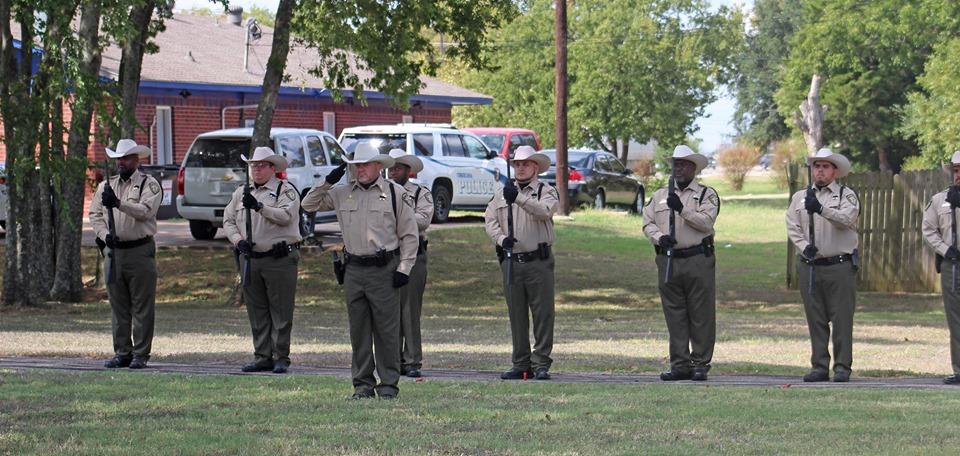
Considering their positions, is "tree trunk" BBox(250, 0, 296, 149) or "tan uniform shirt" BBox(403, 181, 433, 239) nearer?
"tan uniform shirt" BBox(403, 181, 433, 239)

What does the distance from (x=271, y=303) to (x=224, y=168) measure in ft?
37.5

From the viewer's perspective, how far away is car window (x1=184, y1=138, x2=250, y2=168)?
23469 millimetres

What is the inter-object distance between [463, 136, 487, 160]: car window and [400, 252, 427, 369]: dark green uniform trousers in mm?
16615

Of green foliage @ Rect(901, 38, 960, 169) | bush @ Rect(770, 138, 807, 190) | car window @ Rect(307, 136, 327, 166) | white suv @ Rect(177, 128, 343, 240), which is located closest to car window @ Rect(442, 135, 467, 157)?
car window @ Rect(307, 136, 327, 166)

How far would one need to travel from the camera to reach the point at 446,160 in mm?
28219

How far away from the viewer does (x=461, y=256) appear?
25.1 meters

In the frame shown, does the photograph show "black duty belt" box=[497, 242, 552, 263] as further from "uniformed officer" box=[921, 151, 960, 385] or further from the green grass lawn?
"uniformed officer" box=[921, 151, 960, 385]

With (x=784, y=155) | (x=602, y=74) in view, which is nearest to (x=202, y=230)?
(x=602, y=74)

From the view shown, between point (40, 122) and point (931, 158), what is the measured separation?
36.2 metres

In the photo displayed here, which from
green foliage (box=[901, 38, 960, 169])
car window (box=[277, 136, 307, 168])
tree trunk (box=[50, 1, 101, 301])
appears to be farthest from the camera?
green foliage (box=[901, 38, 960, 169])

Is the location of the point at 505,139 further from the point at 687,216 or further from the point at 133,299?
the point at 687,216

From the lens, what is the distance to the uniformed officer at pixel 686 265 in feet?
39.8

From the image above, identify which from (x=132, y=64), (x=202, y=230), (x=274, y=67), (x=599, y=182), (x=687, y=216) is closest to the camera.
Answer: (x=687, y=216)

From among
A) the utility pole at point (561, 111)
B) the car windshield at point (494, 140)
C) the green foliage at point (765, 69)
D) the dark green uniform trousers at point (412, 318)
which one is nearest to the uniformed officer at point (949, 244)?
the dark green uniform trousers at point (412, 318)
